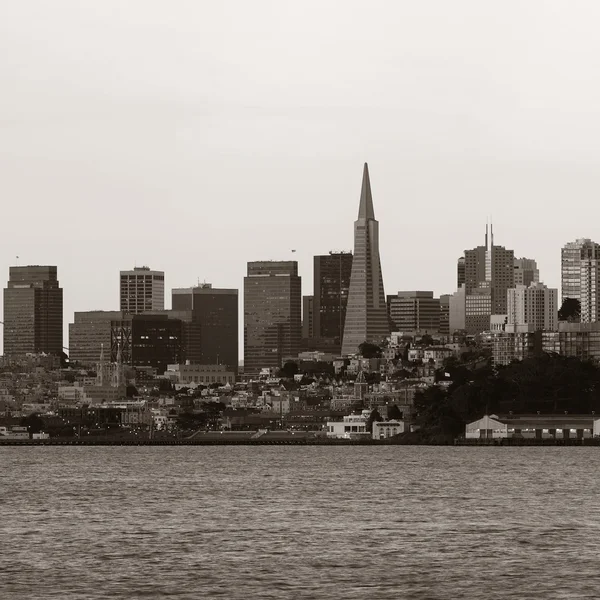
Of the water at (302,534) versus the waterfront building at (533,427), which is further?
the waterfront building at (533,427)

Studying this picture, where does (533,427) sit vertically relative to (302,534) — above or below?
above

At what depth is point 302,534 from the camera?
68875 millimetres

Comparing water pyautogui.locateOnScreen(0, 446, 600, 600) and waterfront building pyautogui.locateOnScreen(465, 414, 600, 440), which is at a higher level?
waterfront building pyautogui.locateOnScreen(465, 414, 600, 440)

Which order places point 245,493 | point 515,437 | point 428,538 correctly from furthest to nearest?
point 515,437
point 245,493
point 428,538

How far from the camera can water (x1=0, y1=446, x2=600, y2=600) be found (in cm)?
5512

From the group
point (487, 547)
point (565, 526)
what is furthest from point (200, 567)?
point (565, 526)

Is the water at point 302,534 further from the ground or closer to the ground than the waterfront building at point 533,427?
closer to the ground

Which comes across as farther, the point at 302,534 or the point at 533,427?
the point at 533,427

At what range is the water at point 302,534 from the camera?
181 ft

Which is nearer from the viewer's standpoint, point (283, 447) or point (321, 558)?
Result: point (321, 558)

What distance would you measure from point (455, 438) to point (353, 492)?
293ft

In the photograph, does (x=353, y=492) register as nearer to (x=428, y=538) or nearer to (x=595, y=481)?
(x=595, y=481)

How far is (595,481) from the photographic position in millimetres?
104875

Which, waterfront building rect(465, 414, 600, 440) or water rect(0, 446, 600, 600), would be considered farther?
waterfront building rect(465, 414, 600, 440)
